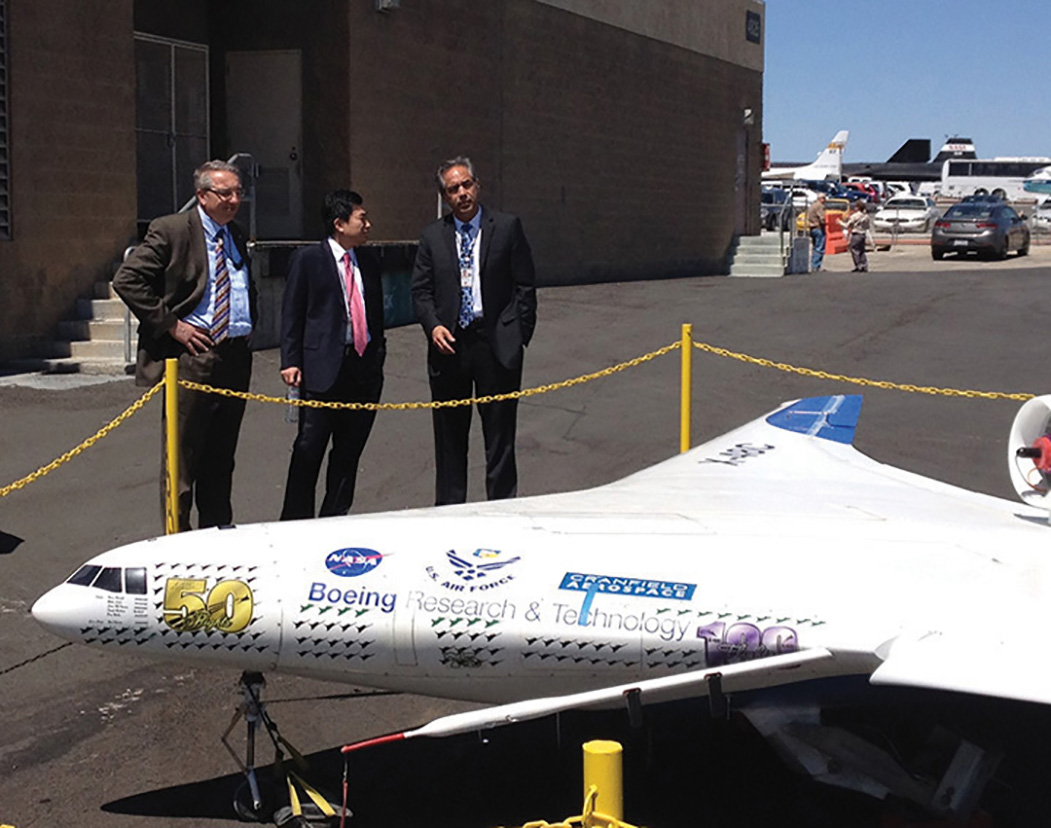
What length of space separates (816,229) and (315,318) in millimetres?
23836

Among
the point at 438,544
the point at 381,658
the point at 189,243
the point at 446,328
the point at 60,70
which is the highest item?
the point at 60,70

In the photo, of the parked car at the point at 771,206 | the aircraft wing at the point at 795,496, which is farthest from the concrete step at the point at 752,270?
the aircraft wing at the point at 795,496

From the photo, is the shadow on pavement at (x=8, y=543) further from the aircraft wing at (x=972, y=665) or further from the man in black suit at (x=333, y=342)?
the aircraft wing at (x=972, y=665)

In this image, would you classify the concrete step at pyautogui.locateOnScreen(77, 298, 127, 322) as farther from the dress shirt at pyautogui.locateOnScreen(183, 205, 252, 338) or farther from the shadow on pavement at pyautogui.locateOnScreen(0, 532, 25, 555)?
the dress shirt at pyautogui.locateOnScreen(183, 205, 252, 338)

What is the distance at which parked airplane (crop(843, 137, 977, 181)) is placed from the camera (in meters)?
99.1

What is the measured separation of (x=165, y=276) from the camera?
6.79m

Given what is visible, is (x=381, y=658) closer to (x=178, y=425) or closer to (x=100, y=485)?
(x=178, y=425)

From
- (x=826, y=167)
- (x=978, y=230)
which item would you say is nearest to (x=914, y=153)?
(x=826, y=167)

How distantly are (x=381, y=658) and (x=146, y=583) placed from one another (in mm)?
847

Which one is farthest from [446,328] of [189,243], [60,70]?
[60,70]

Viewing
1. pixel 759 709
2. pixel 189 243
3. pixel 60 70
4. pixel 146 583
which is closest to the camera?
pixel 146 583

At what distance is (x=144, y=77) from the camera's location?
53.7 ft

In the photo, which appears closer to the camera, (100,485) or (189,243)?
(189,243)

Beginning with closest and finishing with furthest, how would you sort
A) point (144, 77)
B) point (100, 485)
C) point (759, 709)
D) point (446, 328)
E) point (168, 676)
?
point (759, 709) < point (168, 676) < point (446, 328) < point (100, 485) < point (144, 77)
